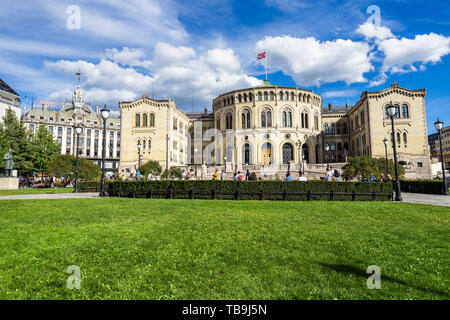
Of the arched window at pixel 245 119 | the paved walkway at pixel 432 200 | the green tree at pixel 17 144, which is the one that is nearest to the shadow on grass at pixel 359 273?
the paved walkway at pixel 432 200

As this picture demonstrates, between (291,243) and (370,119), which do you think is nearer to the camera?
(291,243)

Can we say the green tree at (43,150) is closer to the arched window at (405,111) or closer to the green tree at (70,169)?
the green tree at (70,169)

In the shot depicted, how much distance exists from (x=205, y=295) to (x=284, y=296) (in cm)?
110

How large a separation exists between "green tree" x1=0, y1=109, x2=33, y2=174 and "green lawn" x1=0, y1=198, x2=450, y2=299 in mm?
39819

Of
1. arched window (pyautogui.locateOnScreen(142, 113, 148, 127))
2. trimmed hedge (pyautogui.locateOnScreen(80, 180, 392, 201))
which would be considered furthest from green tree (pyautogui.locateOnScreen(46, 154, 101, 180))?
arched window (pyautogui.locateOnScreen(142, 113, 148, 127))

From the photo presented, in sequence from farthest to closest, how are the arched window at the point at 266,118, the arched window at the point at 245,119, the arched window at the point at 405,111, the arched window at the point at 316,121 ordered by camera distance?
the arched window at the point at 316,121 < the arched window at the point at 245,119 < the arched window at the point at 266,118 < the arched window at the point at 405,111

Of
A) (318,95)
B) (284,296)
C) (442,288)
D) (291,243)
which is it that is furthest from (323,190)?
(318,95)

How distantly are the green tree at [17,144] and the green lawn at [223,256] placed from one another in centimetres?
3982

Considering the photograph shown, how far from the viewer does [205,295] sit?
366cm

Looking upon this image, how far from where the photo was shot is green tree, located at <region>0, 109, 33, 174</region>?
40062 mm

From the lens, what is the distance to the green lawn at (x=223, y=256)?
12.5ft

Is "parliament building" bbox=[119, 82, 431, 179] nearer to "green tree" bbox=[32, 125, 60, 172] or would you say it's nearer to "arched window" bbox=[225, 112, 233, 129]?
"arched window" bbox=[225, 112, 233, 129]

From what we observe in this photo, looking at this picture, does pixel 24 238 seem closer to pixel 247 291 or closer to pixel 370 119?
pixel 247 291

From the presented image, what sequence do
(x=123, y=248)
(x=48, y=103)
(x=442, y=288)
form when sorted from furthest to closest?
(x=48, y=103), (x=123, y=248), (x=442, y=288)
